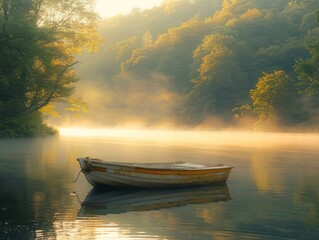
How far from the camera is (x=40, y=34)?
63219 mm

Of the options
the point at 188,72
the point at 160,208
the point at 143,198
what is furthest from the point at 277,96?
the point at 160,208

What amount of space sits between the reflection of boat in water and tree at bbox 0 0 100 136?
35835 millimetres

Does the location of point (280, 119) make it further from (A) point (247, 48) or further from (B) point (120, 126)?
(B) point (120, 126)

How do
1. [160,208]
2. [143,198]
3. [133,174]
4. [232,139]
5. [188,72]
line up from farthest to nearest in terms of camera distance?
[188,72], [232,139], [133,174], [143,198], [160,208]

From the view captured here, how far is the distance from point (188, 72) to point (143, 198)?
124117mm

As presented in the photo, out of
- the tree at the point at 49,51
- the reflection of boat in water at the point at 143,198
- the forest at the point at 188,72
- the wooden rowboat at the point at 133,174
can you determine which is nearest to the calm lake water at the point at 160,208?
the reflection of boat in water at the point at 143,198

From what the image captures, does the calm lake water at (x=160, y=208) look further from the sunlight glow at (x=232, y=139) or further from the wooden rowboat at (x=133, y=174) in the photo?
the sunlight glow at (x=232, y=139)

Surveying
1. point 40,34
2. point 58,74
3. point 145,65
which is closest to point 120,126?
point 145,65

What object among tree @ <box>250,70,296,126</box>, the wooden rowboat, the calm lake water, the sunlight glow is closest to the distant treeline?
tree @ <box>250,70,296,126</box>

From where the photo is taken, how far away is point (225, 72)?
128625mm

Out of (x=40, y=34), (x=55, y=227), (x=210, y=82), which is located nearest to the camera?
(x=55, y=227)

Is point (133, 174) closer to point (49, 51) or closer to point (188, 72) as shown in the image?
point (49, 51)

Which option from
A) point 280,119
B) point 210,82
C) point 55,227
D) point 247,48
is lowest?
point 55,227

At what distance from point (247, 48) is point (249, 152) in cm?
7596
